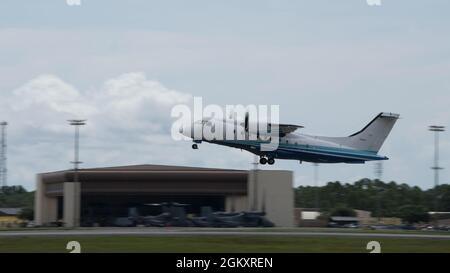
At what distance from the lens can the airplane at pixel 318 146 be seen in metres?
70.9

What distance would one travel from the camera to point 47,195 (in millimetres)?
137125

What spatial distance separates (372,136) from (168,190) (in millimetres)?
59059

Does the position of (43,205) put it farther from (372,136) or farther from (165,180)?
(372,136)

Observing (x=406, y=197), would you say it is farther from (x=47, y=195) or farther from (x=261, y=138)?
(x=261, y=138)

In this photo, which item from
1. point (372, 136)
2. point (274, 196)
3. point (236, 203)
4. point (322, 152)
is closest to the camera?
point (322, 152)

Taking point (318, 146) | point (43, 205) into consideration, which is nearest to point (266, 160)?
point (318, 146)

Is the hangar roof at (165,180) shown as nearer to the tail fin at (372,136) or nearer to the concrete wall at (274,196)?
the concrete wall at (274,196)

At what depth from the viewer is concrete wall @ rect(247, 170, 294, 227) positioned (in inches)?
4719

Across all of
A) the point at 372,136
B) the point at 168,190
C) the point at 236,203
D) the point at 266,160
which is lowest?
the point at 236,203

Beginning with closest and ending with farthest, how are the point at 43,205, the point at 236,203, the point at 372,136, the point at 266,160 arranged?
the point at 266,160, the point at 372,136, the point at 236,203, the point at 43,205

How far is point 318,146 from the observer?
236 feet

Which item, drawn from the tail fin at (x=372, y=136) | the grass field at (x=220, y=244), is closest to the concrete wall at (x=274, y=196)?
the tail fin at (x=372, y=136)
